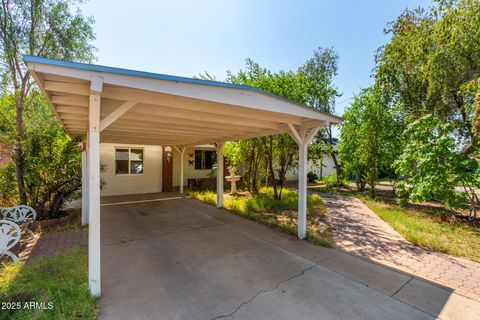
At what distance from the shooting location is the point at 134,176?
438 inches

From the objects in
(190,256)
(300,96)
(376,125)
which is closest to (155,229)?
(190,256)

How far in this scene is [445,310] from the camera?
268 cm

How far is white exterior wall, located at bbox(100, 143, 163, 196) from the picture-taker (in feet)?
34.2

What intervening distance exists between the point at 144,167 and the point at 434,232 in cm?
1173

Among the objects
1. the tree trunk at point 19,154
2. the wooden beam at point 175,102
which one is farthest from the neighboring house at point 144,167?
the wooden beam at point 175,102

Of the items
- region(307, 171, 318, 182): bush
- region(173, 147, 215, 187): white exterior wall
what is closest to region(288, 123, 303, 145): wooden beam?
region(173, 147, 215, 187): white exterior wall

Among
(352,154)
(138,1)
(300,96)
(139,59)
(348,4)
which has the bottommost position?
(352,154)

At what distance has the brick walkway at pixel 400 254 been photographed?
340 cm

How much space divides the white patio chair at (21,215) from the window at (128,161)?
5.28m

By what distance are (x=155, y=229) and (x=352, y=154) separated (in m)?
9.87

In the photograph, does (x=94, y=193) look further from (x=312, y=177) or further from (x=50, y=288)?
(x=312, y=177)

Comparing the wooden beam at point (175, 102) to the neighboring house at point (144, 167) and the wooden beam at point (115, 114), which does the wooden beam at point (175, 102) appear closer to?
the wooden beam at point (115, 114)

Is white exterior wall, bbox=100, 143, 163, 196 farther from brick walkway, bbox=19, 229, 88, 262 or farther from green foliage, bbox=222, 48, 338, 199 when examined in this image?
brick walkway, bbox=19, 229, 88, 262

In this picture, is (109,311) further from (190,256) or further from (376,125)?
(376,125)
